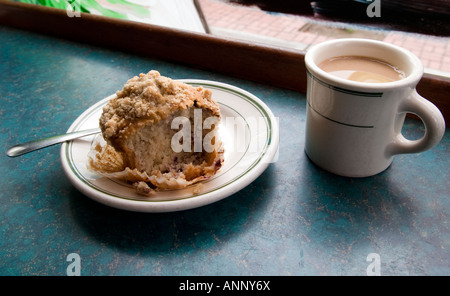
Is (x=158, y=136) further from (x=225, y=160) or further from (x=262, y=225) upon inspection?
(x=262, y=225)

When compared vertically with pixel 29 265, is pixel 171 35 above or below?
above

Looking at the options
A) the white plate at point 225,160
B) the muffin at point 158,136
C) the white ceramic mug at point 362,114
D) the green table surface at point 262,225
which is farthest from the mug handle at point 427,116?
the muffin at point 158,136

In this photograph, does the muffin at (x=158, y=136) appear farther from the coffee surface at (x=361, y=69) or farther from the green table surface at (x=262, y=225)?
the coffee surface at (x=361, y=69)

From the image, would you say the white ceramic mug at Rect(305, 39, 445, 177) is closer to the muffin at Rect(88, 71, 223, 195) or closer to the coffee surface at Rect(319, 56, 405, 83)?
the coffee surface at Rect(319, 56, 405, 83)

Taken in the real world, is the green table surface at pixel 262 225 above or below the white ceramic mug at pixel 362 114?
below

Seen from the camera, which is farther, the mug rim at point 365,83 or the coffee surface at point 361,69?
the coffee surface at point 361,69

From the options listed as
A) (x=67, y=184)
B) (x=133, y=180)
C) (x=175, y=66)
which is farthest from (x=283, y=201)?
(x=175, y=66)
